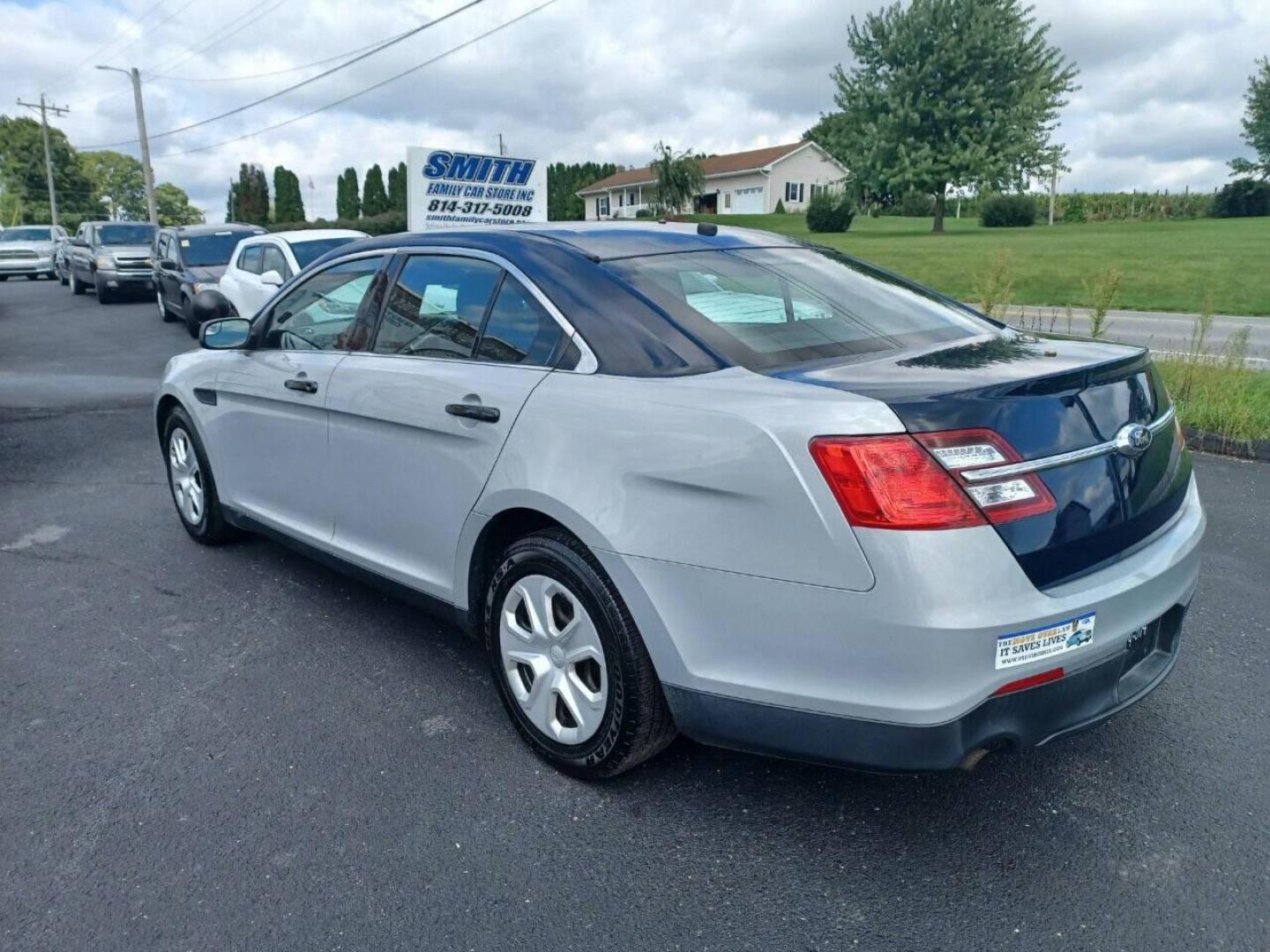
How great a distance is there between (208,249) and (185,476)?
1252cm

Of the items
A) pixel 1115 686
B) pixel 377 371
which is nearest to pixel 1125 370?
pixel 1115 686

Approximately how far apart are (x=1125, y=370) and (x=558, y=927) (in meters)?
2.06

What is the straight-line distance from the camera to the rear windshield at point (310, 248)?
11.9 metres

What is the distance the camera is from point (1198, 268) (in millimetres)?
22516

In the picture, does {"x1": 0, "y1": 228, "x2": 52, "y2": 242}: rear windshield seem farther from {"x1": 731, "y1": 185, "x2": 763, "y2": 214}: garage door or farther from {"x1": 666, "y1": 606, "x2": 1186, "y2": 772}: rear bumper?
{"x1": 731, "y1": 185, "x2": 763, "y2": 214}: garage door

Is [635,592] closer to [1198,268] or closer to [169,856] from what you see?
[169,856]

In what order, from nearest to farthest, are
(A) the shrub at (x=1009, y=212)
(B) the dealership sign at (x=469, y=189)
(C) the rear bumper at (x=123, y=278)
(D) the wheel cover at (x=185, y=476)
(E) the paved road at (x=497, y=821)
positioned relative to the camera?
(E) the paved road at (x=497, y=821) → (D) the wheel cover at (x=185, y=476) → (B) the dealership sign at (x=469, y=189) → (C) the rear bumper at (x=123, y=278) → (A) the shrub at (x=1009, y=212)

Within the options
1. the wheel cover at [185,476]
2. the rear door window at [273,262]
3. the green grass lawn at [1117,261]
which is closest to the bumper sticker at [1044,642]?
the wheel cover at [185,476]

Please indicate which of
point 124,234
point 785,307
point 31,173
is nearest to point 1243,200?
point 124,234

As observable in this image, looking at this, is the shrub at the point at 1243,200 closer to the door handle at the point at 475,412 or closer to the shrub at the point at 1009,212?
the shrub at the point at 1009,212

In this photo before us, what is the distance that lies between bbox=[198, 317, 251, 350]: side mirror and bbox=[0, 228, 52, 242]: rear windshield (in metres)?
32.3

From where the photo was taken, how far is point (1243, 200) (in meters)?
48.7

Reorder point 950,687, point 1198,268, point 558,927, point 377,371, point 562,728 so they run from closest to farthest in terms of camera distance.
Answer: point 950,687 → point 558,927 → point 562,728 → point 377,371 → point 1198,268

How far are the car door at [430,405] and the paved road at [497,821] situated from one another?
22.3 inches
